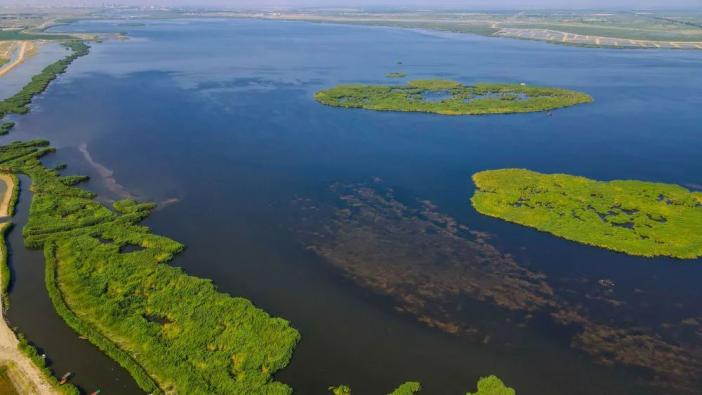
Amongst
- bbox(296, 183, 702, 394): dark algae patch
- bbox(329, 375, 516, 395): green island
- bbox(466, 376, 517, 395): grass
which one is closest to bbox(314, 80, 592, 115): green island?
bbox(296, 183, 702, 394): dark algae patch

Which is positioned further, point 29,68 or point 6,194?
point 29,68

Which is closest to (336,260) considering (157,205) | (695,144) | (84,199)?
(157,205)

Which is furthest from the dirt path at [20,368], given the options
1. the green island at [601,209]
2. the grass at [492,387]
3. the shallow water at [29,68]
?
the shallow water at [29,68]

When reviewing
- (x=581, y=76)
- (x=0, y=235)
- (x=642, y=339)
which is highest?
(x=581, y=76)

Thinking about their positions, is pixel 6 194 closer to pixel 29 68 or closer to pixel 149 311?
pixel 149 311

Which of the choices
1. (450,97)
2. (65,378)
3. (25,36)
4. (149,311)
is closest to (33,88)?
(450,97)

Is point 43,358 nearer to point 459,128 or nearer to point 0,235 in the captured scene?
point 0,235
